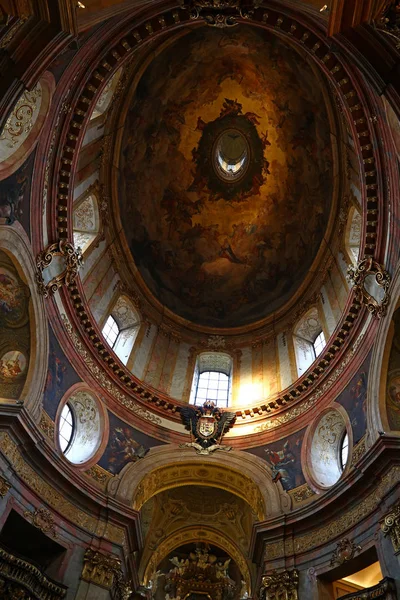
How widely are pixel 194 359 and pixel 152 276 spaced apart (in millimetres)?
4816

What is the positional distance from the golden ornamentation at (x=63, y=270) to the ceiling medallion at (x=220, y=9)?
24.3 feet

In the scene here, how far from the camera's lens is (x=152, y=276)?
24.2m

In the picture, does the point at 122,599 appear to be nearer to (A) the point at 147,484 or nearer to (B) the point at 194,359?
(A) the point at 147,484

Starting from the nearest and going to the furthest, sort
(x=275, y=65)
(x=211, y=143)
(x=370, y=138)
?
(x=370, y=138) → (x=275, y=65) → (x=211, y=143)

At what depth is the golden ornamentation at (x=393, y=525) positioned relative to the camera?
1057 cm

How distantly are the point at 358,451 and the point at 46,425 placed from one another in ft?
27.7

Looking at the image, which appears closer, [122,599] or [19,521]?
[19,521]

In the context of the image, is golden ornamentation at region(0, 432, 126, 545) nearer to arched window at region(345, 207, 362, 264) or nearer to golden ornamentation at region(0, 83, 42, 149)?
golden ornamentation at region(0, 83, 42, 149)

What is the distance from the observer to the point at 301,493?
14.7 metres

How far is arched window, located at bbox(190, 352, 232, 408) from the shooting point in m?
20.2

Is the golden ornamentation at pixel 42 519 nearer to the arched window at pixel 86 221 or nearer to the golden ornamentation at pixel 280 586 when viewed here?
the golden ornamentation at pixel 280 586

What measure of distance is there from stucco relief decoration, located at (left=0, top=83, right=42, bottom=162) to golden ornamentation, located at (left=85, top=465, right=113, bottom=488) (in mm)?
8990

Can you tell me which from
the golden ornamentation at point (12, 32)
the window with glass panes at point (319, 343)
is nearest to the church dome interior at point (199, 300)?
the golden ornamentation at point (12, 32)

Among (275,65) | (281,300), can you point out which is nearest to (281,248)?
(281,300)
